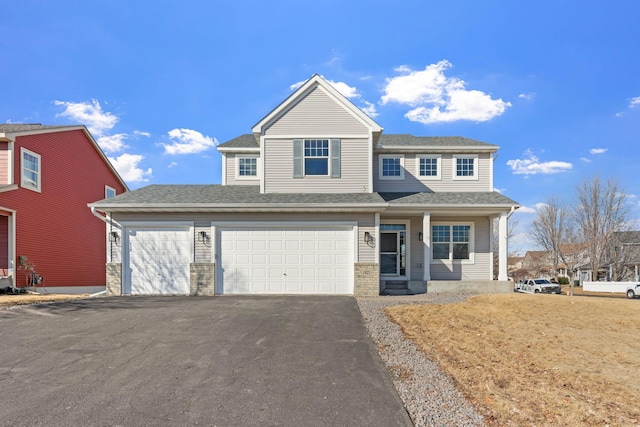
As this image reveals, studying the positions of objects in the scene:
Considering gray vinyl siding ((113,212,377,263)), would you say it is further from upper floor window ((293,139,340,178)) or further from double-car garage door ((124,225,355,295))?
upper floor window ((293,139,340,178))

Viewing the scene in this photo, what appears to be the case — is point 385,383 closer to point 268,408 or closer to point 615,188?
point 268,408

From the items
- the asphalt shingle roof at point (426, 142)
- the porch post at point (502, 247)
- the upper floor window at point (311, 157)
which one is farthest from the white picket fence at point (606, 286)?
the upper floor window at point (311, 157)

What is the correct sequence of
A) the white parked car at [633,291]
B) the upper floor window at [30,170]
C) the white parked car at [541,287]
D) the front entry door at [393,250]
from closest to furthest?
the front entry door at [393,250], the upper floor window at [30,170], the white parked car at [633,291], the white parked car at [541,287]

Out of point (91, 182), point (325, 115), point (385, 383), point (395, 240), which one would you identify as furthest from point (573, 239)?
point (91, 182)

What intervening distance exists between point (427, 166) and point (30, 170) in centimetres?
1727

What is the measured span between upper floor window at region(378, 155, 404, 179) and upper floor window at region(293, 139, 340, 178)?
123 inches

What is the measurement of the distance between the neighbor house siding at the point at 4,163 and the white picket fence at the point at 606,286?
37.3 meters

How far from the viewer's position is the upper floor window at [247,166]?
17.1 m

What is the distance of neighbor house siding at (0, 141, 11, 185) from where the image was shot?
1483 cm

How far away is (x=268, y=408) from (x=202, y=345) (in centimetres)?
280

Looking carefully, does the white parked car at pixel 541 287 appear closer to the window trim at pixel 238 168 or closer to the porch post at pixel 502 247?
the porch post at pixel 502 247

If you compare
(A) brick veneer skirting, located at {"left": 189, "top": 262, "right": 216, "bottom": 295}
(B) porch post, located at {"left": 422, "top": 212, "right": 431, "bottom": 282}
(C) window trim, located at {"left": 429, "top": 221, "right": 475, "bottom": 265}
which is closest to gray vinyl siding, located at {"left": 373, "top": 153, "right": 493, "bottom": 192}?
(C) window trim, located at {"left": 429, "top": 221, "right": 475, "bottom": 265}

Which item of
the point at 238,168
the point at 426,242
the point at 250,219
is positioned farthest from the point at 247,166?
the point at 426,242

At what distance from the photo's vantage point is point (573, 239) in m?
32.1
